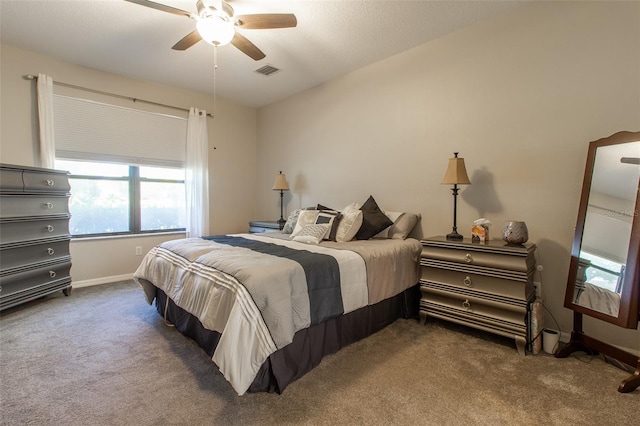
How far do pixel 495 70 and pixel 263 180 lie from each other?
367 centimetres

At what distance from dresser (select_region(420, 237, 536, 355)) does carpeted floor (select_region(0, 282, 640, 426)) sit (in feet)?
0.57

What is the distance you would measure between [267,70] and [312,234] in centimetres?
222

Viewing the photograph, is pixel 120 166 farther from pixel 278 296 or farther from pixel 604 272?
pixel 604 272

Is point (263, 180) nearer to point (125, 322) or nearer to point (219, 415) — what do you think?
point (125, 322)

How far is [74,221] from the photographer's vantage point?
366 centimetres

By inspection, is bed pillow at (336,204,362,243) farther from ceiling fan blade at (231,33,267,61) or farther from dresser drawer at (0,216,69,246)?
dresser drawer at (0,216,69,246)

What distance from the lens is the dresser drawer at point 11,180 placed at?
263cm

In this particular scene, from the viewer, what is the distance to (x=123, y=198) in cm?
405

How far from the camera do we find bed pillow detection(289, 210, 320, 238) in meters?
3.22

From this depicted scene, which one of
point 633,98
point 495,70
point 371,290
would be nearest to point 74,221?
point 371,290

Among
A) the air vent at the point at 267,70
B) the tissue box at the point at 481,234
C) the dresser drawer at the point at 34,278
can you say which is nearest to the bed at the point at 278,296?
the tissue box at the point at 481,234

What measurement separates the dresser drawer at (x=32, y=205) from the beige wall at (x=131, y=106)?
666 mm

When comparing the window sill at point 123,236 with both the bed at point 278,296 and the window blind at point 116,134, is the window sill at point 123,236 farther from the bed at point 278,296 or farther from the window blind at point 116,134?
the bed at point 278,296

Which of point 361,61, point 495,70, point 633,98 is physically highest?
point 361,61
